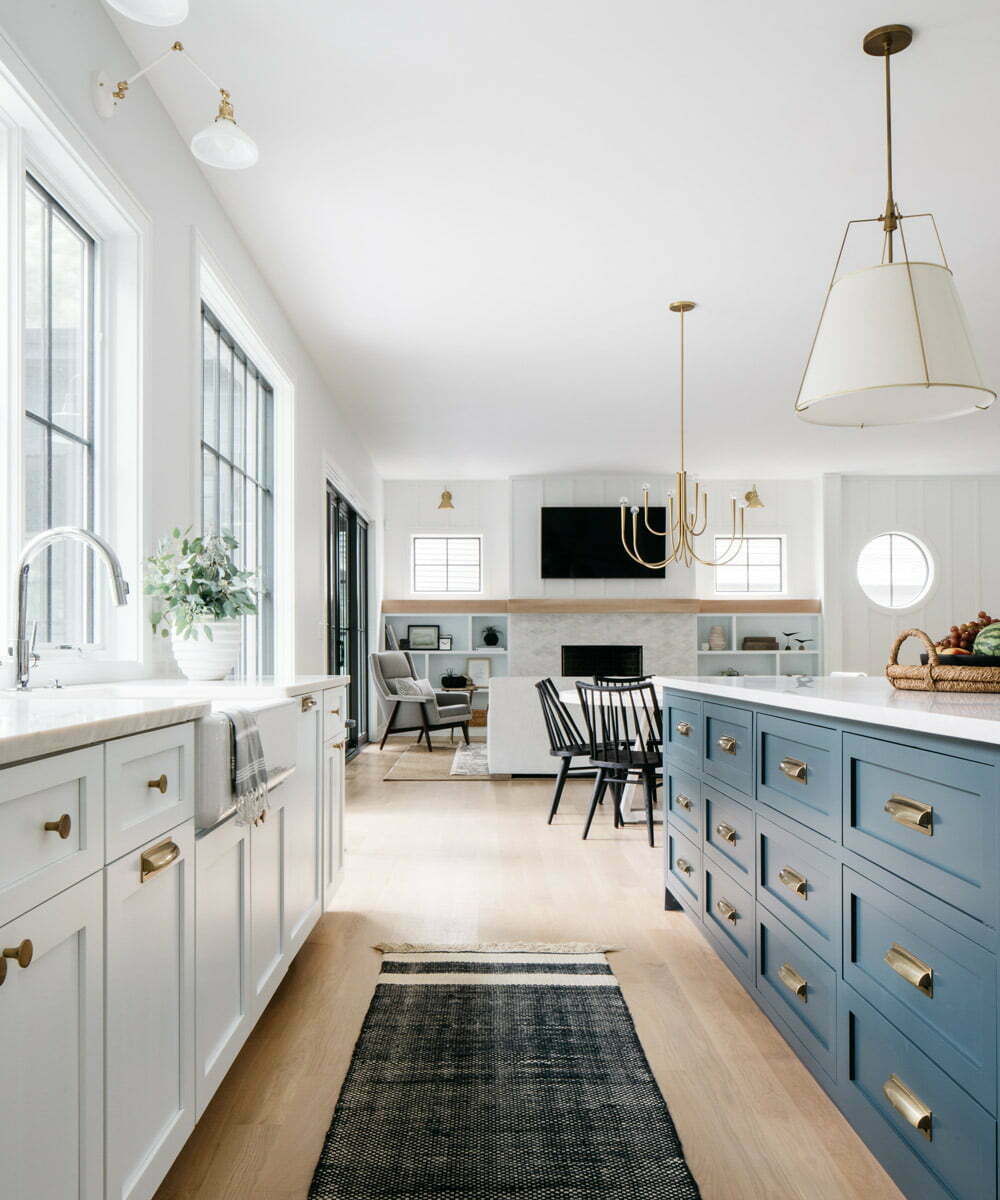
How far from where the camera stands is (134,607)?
265 centimetres


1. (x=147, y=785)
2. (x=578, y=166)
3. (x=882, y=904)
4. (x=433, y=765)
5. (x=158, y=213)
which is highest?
(x=578, y=166)

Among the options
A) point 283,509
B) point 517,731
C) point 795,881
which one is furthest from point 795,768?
point 517,731

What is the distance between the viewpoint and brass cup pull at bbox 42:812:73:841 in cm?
109

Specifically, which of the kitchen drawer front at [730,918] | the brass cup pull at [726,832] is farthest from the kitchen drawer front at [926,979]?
the brass cup pull at [726,832]

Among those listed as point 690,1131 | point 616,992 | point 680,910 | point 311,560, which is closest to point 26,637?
point 690,1131

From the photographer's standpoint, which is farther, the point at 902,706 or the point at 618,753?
the point at 618,753

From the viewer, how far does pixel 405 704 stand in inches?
335

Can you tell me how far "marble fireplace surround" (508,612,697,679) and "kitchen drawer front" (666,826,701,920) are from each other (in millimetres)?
6169

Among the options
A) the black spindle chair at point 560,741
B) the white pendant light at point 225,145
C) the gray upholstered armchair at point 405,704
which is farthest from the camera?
the gray upholstered armchair at point 405,704

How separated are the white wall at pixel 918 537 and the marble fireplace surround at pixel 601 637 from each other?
1.56 m

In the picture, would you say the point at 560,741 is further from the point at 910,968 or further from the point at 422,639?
the point at 422,639

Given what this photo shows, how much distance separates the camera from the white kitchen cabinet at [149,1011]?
1.29 m

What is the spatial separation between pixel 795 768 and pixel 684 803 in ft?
3.73

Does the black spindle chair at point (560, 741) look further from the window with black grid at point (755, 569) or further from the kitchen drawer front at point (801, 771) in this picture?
the window with black grid at point (755, 569)
